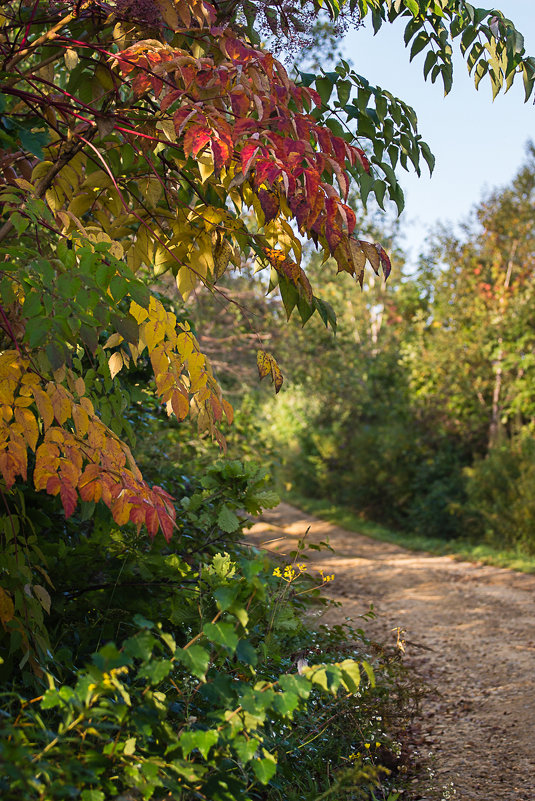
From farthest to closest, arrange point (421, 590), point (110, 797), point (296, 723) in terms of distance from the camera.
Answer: point (421, 590) < point (296, 723) < point (110, 797)

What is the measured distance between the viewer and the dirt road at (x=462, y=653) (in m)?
3.26

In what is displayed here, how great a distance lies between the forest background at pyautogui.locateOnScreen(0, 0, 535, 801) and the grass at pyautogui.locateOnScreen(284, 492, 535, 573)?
5895 millimetres

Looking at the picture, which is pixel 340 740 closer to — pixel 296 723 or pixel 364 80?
pixel 296 723

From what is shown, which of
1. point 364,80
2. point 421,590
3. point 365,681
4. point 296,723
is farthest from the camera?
point 421,590

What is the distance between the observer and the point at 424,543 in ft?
42.5

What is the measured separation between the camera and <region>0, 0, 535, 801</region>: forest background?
1729mm

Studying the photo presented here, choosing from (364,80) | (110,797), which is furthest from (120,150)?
(110,797)

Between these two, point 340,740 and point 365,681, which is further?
point 365,681

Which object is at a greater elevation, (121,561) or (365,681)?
(121,561)

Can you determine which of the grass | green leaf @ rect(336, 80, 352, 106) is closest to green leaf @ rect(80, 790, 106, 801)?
green leaf @ rect(336, 80, 352, 106)

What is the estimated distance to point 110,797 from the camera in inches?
66.2

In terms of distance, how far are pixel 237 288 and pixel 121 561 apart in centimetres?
930

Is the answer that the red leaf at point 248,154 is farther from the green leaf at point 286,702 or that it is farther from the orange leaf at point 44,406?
the green leaf at point 286,702

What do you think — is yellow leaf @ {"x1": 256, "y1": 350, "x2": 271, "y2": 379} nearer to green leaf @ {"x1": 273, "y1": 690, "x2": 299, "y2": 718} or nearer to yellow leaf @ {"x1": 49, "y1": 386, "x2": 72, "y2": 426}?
yellow leaf @ {"x1": 49, "y1": 386, "x2": 72, "y2": 426}
